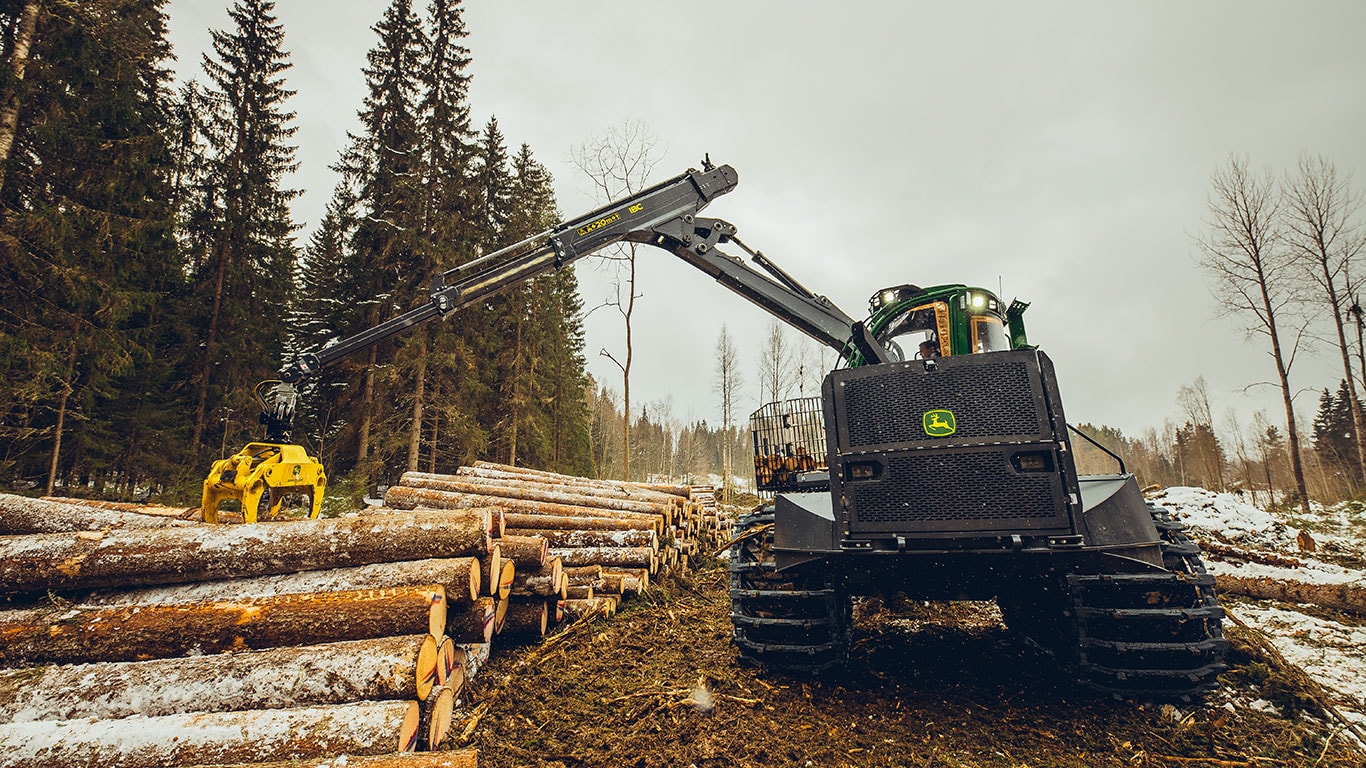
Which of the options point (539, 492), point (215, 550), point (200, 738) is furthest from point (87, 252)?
point (200, 738)

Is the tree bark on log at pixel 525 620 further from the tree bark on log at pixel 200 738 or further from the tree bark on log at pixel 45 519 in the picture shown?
the tree bark on log at pixel 45 519

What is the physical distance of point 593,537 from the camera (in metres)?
7.23

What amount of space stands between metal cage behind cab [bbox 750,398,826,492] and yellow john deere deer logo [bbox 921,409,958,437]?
3.91 metres

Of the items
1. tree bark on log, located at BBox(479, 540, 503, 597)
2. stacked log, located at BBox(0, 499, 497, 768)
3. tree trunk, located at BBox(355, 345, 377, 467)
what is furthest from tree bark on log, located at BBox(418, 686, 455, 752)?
tree trunk, located at BBox(355, 345, 377, 467)

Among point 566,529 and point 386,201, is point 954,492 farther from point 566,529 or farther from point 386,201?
point 386,201

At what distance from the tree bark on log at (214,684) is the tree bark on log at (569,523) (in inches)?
158

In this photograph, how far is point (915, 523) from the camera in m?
3.43

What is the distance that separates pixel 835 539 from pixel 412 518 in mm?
3091

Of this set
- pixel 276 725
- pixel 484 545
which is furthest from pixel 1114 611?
pixel 276 725

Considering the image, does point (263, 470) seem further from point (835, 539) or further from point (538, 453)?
point (538, 453)

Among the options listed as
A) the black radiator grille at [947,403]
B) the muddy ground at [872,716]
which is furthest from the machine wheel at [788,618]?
the black radiator grille at [947,403]

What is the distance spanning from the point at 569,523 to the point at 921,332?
492 cm

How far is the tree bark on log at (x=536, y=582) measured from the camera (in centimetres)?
502

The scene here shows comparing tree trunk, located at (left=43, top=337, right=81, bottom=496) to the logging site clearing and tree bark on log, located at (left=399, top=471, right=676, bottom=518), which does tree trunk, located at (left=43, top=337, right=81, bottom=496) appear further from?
the logging site clearing
